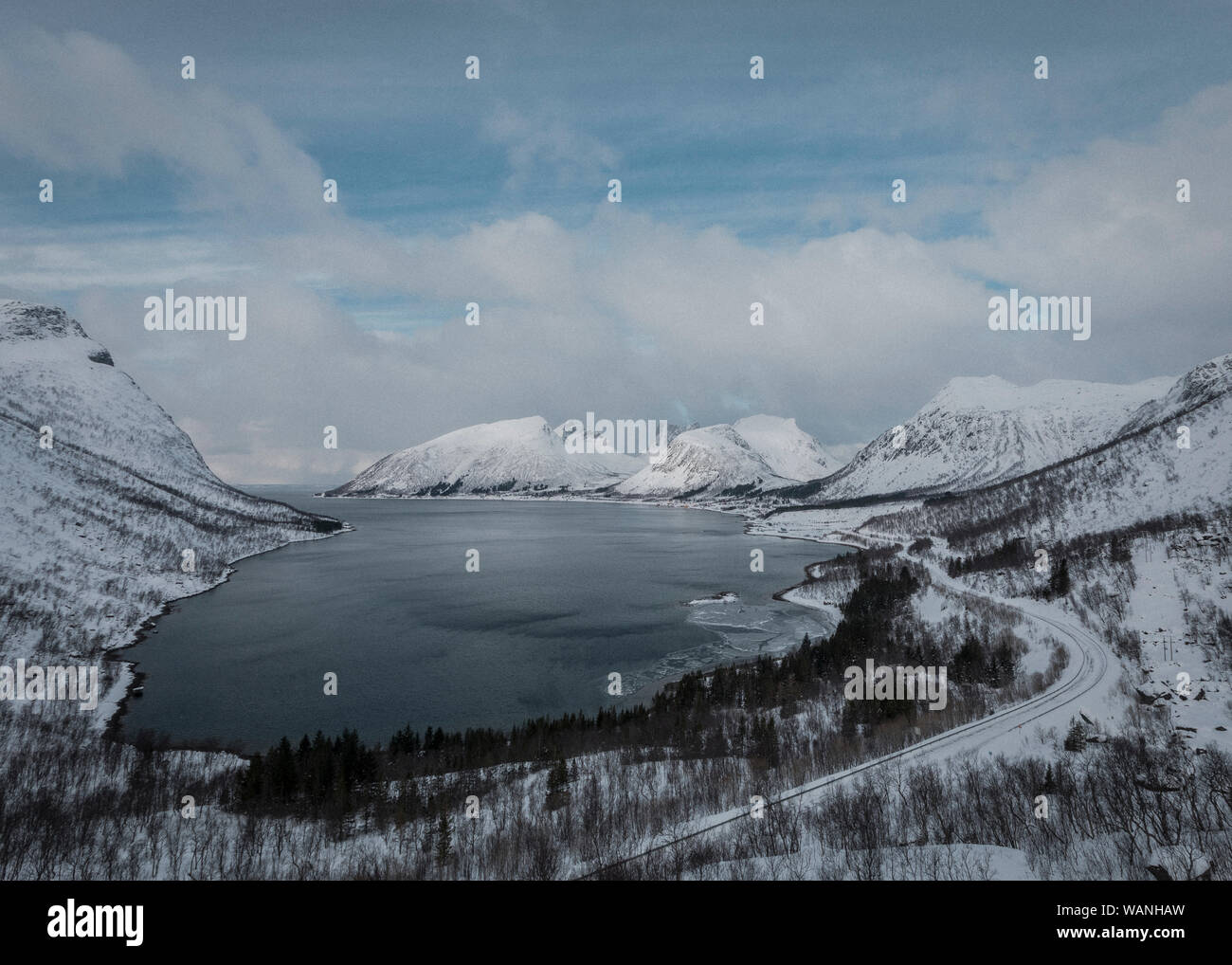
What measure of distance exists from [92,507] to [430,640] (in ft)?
178

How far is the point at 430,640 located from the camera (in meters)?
42.8

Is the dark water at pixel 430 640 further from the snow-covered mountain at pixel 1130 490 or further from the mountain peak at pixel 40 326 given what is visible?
the mountain peak at pixel 40 326

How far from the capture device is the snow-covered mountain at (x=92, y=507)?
42812mm

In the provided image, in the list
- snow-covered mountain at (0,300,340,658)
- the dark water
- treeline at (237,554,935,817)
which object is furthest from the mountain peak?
treeline at (237,554,935,817)

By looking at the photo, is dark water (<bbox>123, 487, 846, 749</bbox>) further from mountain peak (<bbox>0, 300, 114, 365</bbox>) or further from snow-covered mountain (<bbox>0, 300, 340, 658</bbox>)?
mountain peak (<bbox>0, 300, 114, 365</bbox>)

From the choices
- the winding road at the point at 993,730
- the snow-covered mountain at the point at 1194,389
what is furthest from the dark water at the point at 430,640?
the snow-covered mountain at the point at 1194,389

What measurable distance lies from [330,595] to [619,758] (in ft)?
167

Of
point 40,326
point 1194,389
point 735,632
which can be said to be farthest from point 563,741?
point 1194,389

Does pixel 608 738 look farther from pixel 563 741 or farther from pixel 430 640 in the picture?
pixel 430 640

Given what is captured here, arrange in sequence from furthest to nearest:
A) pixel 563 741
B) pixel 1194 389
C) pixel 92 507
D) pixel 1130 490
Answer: pixel 1194 389, pixel 1130 490, pixel 92 507, pixel 563 741

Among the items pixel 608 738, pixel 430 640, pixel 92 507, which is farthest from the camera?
pixel 92 507

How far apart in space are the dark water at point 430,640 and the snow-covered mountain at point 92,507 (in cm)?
503

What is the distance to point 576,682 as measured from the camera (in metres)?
33.8
